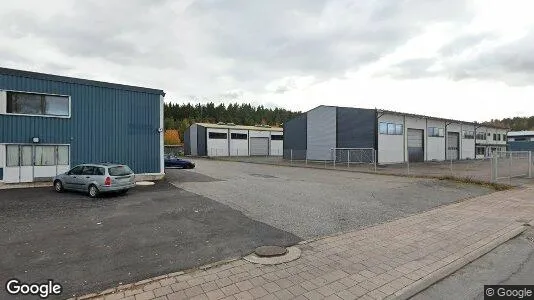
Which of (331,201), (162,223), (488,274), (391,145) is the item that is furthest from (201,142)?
(488,274)

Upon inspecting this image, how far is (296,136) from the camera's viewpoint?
4316 cm

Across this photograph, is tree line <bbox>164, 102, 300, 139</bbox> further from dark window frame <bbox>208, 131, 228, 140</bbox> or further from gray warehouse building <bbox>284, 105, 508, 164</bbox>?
gray warehouse building <bbox>284, 105, 508, 164</bbox>

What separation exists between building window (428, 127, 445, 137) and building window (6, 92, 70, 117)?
137ft

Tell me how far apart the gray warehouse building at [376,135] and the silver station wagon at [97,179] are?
79.0 feet

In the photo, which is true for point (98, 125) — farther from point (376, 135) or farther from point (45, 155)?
point (376, 135)

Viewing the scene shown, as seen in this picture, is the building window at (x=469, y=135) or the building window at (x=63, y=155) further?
the building window at (x=469, y=135)

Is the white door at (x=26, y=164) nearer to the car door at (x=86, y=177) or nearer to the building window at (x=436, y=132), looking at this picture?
the car door at (x=86, y=177)

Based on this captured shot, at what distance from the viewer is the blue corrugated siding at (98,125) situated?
1667 cm

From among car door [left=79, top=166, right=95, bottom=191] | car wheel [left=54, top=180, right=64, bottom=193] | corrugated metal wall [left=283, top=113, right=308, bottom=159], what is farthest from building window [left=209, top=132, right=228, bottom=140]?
car door [left=79, top=166, right=95, bottom=191]

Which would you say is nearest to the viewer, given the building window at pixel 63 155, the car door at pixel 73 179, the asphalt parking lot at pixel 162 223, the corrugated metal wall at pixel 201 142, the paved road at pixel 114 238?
the paved road at pixel 114 238

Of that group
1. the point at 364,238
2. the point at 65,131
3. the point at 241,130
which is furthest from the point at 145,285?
the point at 241,130

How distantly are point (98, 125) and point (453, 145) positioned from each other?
48.4m

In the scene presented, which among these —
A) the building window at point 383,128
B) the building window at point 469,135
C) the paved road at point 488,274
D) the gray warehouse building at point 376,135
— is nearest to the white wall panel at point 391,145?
the gray warehouse building at point 376,135

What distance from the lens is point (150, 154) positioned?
20.6m
